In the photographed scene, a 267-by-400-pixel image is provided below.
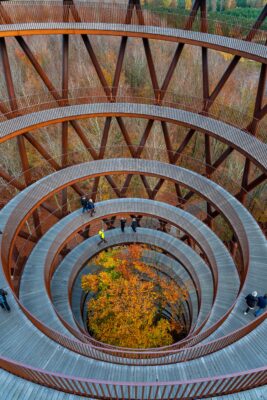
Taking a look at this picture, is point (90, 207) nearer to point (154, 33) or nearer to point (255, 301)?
point (154, 33)

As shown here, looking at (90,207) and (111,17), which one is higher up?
(111,17)

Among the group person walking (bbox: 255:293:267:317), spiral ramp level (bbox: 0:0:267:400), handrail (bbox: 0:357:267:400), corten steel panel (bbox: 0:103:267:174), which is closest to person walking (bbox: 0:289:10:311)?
spiral ramp level (bbox: 0:0:267:400)

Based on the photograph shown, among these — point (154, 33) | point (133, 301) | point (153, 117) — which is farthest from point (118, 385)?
point (154, 33)

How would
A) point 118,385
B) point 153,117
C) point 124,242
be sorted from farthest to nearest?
1. point 124,242
2. point 153,117
3. point 118,385

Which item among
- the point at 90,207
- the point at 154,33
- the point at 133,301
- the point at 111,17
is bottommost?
the point at 133,301

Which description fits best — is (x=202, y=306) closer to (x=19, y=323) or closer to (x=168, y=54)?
(x=19, y=323)

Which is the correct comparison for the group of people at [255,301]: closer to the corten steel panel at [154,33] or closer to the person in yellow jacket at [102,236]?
the corten steel panel at [154,33]

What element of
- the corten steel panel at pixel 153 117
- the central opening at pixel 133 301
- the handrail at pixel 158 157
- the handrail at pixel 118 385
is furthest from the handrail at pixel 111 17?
the handrail at pixel 118 385
